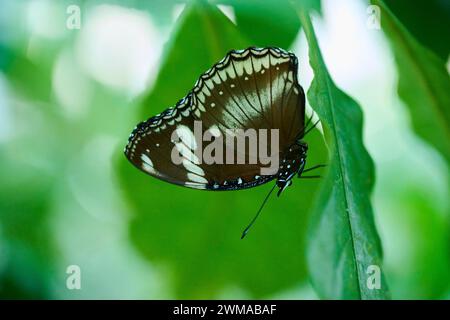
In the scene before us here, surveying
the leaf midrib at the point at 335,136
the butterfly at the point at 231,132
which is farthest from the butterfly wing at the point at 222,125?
the leaf midrib at the point at 335,136

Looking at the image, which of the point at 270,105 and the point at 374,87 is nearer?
the point at 270,105

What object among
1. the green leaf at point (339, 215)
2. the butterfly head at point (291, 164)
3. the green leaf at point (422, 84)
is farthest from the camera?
the butterfly head at point (291, 164)

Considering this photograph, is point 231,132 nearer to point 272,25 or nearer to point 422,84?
point 272,25

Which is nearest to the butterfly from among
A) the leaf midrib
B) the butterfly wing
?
the butterfly wing

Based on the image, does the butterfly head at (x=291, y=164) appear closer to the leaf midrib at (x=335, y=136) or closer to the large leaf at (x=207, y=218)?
the large leaf at (x=207, y=218)

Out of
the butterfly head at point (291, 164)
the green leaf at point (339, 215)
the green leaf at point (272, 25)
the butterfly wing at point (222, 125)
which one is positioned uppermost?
the green leaf at point (272, 25)
